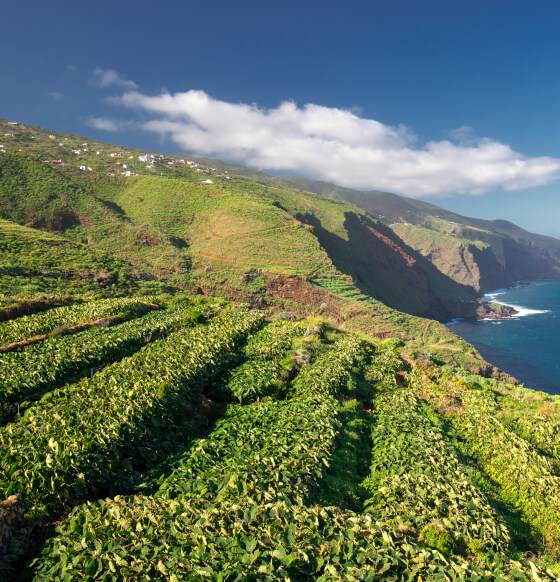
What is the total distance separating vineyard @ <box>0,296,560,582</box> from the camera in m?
5.87

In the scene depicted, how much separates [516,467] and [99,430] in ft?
53.6

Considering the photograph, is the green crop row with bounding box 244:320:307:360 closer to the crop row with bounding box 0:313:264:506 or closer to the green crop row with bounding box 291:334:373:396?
the green crop row with bounding box 291:334:373:396

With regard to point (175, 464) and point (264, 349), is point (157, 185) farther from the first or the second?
point (175, 464)

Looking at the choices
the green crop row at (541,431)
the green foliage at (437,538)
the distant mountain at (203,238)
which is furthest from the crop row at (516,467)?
the distant mountain at (203,238)

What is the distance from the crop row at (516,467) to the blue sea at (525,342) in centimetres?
7686

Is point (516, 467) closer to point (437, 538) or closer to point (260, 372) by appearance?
point (437, 538)

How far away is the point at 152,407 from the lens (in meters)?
11.6

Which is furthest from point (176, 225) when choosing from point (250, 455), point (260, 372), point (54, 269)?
point (250, 455)

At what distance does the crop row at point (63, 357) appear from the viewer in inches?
548

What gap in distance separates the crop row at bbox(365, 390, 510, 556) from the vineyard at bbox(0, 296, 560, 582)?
7 centimetres

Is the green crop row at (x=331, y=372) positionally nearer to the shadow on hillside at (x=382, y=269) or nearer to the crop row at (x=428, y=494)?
the crop row at (x=428, y=494)

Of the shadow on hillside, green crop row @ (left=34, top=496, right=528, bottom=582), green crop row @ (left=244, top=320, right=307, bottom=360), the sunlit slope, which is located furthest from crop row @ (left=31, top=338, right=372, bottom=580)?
the shadow on hillside

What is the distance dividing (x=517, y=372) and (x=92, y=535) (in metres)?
105

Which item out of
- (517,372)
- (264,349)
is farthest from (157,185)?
(517,372)
